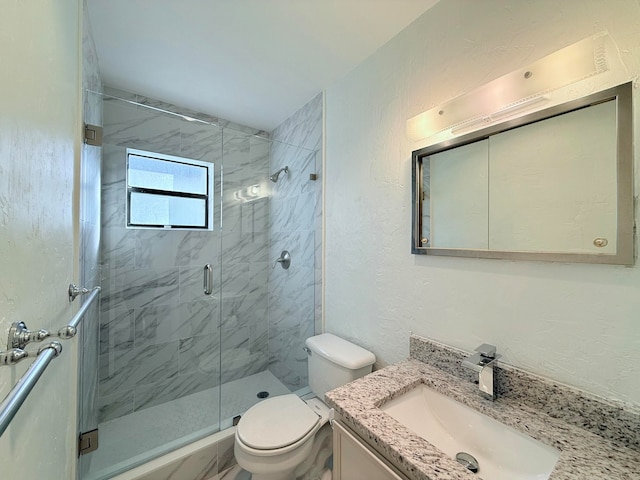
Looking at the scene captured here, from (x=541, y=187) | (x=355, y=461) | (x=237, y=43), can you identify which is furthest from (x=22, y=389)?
(x=237, y=43)

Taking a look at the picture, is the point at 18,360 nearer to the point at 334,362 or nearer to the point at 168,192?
the point at 334,362

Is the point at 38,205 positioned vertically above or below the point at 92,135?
below

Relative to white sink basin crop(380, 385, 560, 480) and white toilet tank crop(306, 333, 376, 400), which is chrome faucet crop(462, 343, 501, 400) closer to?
white sink basin crop(380, 385, 560, 480)

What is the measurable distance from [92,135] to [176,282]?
1111 mm

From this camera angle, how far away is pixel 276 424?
1.30 metres

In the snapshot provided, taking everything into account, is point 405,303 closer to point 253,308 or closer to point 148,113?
point 253,308

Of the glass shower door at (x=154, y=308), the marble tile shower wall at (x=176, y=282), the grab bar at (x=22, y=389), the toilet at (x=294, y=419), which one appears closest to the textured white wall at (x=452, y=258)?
the toilet at (x=294, y=419)

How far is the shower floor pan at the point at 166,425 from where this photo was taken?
1.36 m

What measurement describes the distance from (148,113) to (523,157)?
7.30 feet

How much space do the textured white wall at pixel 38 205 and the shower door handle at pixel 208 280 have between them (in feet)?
3.40

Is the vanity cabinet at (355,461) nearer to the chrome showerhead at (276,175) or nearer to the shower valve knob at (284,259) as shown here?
the shower valve knob at (284,259)

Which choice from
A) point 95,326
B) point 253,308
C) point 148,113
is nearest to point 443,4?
point 148,113

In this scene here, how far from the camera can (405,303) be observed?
4.26ft

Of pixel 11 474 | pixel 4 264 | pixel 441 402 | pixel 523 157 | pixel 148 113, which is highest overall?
pixel 148 113
